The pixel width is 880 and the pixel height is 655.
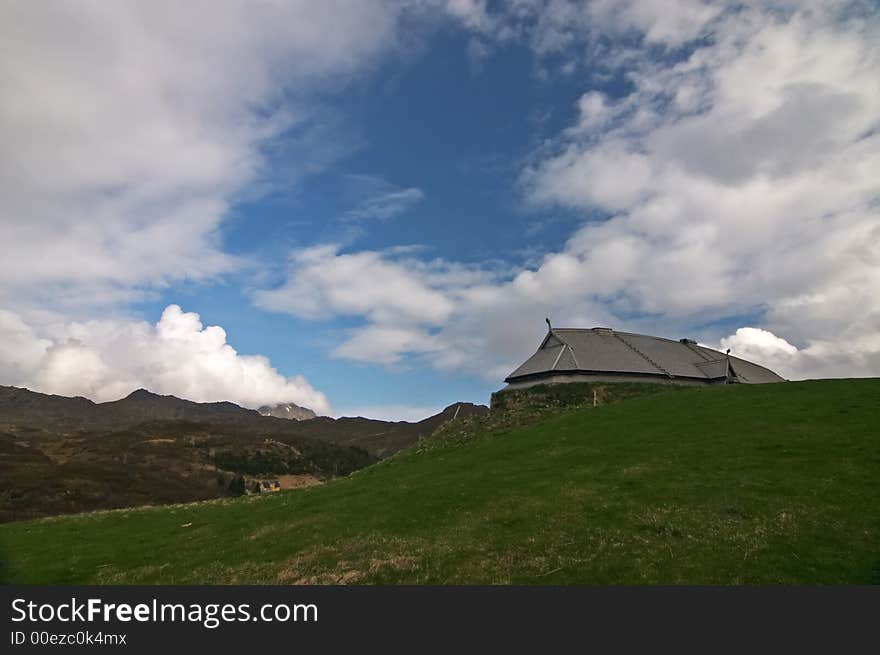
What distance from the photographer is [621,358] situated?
79562 millimetres

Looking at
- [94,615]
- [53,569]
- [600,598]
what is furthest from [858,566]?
[53,569]

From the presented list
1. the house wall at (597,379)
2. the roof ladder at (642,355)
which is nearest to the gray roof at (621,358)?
the roof ladder at (642,355)

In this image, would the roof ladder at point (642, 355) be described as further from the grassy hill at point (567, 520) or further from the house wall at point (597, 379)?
the grassy hill at point (567, 520)

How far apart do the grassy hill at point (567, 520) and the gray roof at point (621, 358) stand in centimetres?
3054

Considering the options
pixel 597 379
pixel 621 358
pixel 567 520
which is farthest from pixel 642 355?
pixel 567 520

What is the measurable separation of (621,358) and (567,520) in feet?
198

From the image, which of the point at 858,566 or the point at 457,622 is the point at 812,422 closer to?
the point at 858,566

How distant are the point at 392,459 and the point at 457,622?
43.6 meters

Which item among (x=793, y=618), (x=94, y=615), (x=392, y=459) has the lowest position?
(x=793, y=618)

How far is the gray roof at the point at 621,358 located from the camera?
252 ft

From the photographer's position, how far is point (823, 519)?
20.3 m

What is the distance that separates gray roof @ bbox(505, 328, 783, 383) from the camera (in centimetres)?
7675

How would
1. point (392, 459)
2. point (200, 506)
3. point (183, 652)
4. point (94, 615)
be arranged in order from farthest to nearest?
1. point (392, 459)
2. point (200, 506)
3. point (94, 615)
4. point (183, 652)

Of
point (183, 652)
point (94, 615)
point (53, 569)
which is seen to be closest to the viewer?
point (183, 652)
